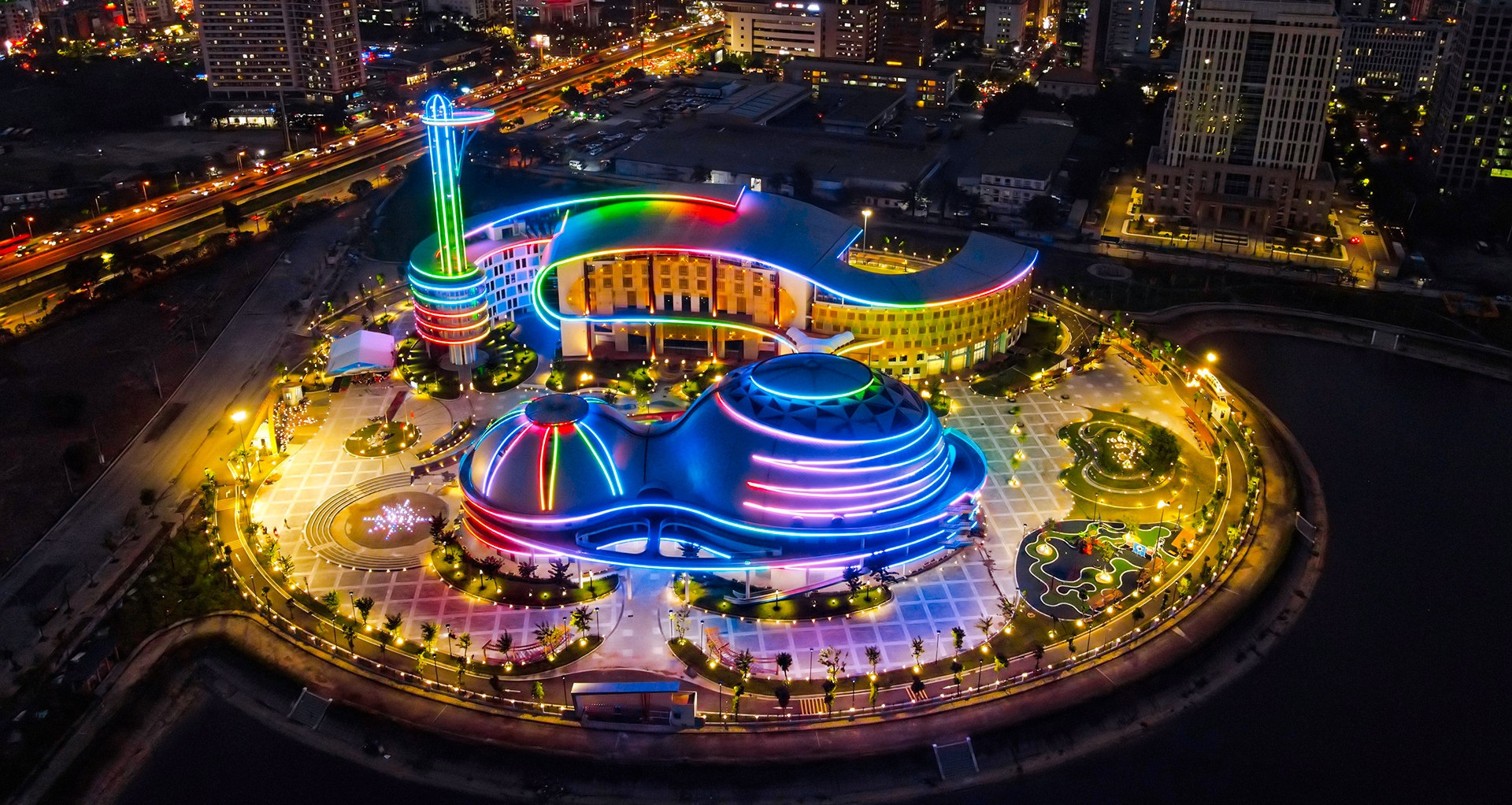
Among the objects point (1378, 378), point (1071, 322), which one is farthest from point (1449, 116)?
point (1071, 322)

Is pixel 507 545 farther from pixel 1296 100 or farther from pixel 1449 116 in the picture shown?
pixel 1449 116

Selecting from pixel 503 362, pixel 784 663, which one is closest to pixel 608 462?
pixel 784 663

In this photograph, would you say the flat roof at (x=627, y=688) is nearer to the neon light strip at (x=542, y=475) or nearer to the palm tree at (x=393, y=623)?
the palm tree at (x=393, y=623)

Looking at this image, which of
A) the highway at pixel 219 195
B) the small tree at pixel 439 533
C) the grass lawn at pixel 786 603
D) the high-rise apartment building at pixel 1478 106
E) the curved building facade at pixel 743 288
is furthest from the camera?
the high-rise apartment building at pixel 1478 106

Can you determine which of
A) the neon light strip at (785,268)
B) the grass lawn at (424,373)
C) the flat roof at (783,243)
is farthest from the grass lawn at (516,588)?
the flat roof at (783,243)

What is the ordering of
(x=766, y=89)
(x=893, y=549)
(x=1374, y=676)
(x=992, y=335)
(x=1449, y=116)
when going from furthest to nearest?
(x=766, y=89) → (x=1449, y=116) → (x=992, y=335) → (x=893, y=549) → (x=1374, y=676)
